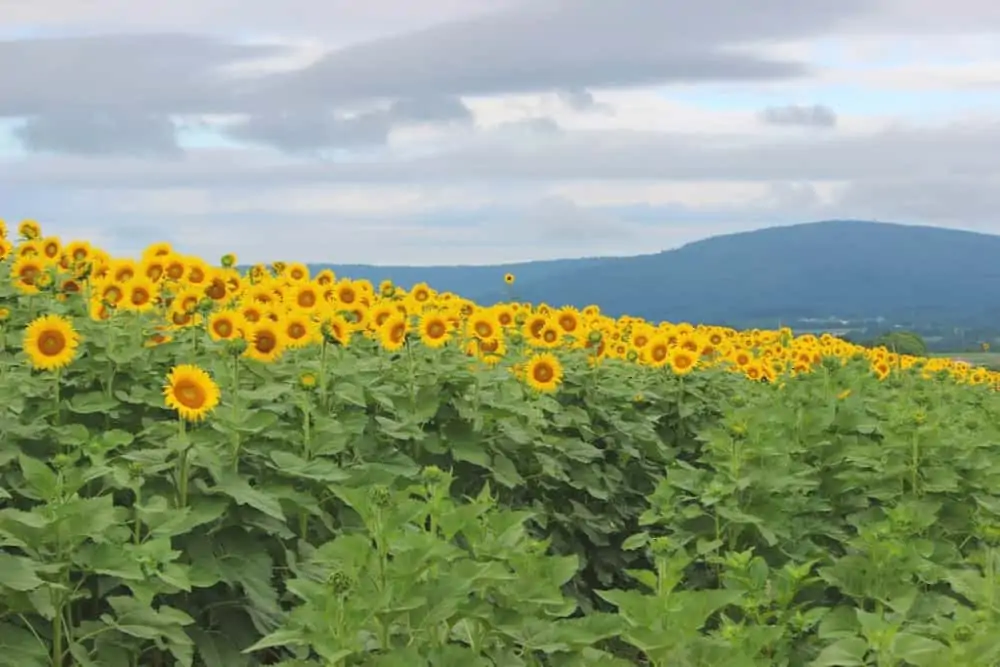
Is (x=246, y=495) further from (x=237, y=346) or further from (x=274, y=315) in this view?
(x=274, y=315)

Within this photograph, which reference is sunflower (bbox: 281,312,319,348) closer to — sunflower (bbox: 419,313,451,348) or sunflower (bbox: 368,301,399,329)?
sunflower (bbox: 368,301,399,329)

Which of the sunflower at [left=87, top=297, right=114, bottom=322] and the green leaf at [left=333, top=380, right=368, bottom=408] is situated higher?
the sunflower at [left=87, top=297, right=114, bottom=322]

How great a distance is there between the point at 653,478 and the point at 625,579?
0.73 meters

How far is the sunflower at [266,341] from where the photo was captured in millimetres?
6277

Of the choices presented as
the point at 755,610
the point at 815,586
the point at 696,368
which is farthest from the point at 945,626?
the point at 696,368

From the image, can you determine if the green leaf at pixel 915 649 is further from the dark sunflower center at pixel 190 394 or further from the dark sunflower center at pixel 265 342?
the dark sunflower center at pixel 265 342

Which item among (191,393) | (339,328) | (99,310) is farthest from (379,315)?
(191,393)

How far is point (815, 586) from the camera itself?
6.44m

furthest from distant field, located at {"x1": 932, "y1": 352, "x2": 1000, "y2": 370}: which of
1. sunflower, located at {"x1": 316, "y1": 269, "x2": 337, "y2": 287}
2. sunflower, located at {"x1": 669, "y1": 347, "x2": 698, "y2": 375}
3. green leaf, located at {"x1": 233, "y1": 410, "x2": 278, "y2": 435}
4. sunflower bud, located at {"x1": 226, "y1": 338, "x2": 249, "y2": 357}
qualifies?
green leaf, located at {"x1": 233, "y1": 410, "x2": 278, "y2": 435}

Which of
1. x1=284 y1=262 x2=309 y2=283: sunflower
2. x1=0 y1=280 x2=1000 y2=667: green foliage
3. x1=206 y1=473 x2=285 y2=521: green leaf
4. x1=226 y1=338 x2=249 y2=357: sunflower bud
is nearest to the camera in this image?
x1=0 y1=280 x2=1000 y2=667: green foliage

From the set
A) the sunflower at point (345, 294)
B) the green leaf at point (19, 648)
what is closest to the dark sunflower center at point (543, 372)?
the sunflower at point (345, 294)

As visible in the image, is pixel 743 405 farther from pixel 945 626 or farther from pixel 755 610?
pixel 945 626

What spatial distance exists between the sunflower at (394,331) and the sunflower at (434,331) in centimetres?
32

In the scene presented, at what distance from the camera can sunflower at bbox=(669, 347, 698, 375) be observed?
9.10 metres
